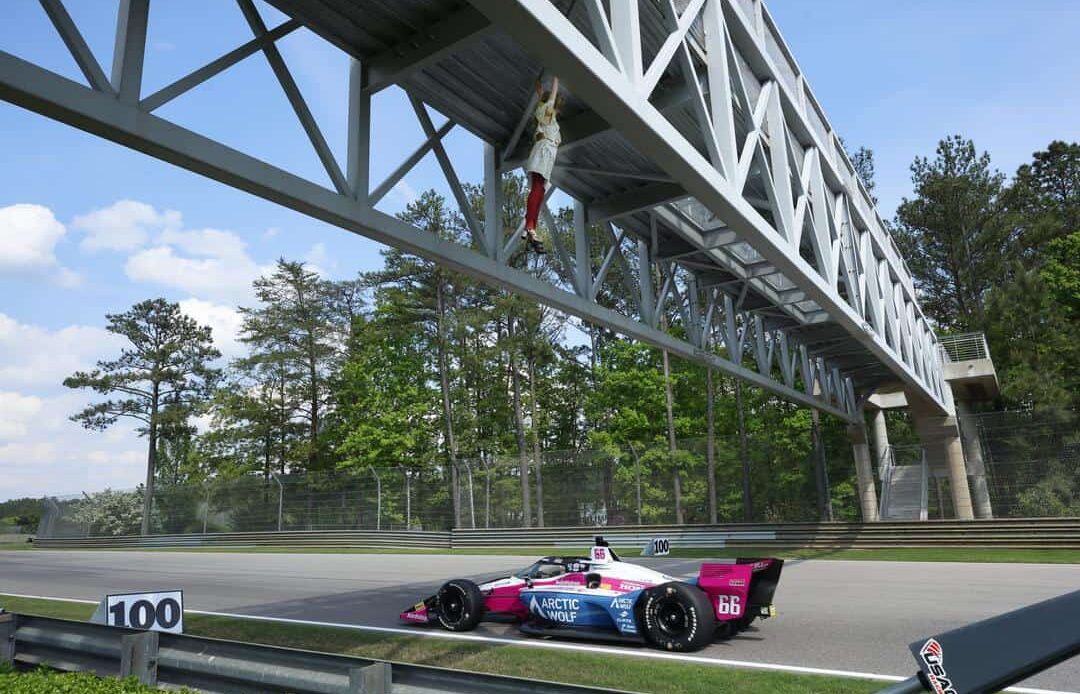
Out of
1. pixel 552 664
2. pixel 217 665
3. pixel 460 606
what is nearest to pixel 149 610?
pixel 217 665

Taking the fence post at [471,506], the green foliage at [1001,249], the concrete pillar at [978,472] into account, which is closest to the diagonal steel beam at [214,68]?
the fence post at [471,506]

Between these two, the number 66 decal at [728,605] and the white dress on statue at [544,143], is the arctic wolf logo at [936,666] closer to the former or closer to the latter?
the white dress on statue at [544,143]

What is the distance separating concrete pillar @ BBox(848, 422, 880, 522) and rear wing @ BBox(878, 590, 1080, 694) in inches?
1149

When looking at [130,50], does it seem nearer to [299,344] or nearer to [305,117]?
[305,117]

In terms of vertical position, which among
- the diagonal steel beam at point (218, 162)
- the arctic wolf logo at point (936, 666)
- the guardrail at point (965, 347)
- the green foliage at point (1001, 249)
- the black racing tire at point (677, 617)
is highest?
the green foliage at point (1001, 249)

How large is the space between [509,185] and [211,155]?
2658cm

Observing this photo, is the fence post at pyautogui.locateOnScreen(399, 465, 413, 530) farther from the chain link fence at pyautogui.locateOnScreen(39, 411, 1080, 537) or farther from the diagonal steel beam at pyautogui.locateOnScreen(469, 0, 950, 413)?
the diagonal steel beam at pyautogui.locateOnScreen(469, 0, 950, 413)

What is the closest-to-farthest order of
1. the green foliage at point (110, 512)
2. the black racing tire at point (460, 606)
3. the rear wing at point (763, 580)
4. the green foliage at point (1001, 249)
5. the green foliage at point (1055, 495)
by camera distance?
1. the rear wing at point (763, 580)
2. the black racing tire at point (460, 606)
3. the green foliage at point (1055, 495)
4. the green foliage at point (1001, 249)
5. the green foliage at point (110, 512)

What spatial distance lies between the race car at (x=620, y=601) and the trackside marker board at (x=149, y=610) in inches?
133

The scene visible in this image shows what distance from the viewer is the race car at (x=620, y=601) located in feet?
25.9

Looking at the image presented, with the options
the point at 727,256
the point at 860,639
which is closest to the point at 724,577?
the point at 860,639

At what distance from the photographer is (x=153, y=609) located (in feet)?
23.2

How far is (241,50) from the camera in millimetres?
6199

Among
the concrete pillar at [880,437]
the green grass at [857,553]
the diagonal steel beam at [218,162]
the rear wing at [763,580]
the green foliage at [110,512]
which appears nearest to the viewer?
the diagonal steel beam at [218,162]
